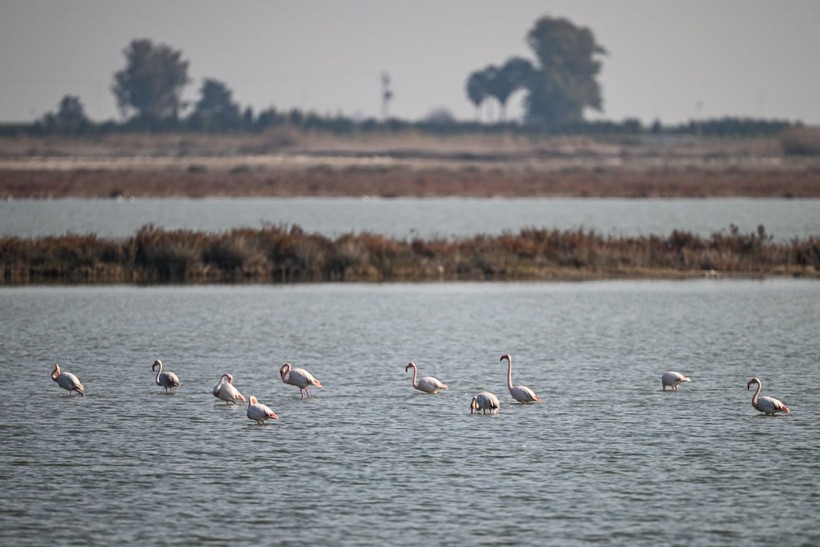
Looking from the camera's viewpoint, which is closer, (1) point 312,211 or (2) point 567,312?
(2) point 567,312

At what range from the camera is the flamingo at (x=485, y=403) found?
72.6ft

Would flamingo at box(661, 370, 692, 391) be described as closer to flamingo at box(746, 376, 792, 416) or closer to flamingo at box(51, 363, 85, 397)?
flamingo at box(746, 376, 792, 416)

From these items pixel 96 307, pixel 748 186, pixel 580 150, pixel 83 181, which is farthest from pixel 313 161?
pixel 96 307

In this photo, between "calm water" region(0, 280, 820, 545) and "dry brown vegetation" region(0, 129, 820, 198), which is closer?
"calm water" region(0, 280, 820, 545)

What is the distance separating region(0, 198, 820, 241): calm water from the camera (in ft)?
213

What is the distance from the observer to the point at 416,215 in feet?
266

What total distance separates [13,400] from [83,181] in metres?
87.8

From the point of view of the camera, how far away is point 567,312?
38031 millimetres

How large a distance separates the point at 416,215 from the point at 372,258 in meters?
35.9

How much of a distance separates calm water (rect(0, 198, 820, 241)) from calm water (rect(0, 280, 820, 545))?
24456 mm

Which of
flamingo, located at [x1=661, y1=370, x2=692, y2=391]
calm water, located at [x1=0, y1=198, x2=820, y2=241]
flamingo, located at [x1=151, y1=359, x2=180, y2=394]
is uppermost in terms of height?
flamingo, located at [x1=661, y1=370, x2=692, y2=391]

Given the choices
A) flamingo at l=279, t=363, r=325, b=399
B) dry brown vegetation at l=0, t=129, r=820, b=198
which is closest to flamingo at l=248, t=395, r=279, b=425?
flamingo at l=279, t=363, r=325, b=399

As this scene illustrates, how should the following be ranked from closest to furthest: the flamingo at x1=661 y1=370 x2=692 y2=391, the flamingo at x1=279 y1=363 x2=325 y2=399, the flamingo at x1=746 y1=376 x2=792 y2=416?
the flamingo at x1=746 y1=376 x2=792 y2=416
the flamingo at x1=279 y1=363 x2=325 y2=399
the flamingo at x1=661 y1=370 x2=692 y2=391

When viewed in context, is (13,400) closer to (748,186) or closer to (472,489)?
(472,489)
